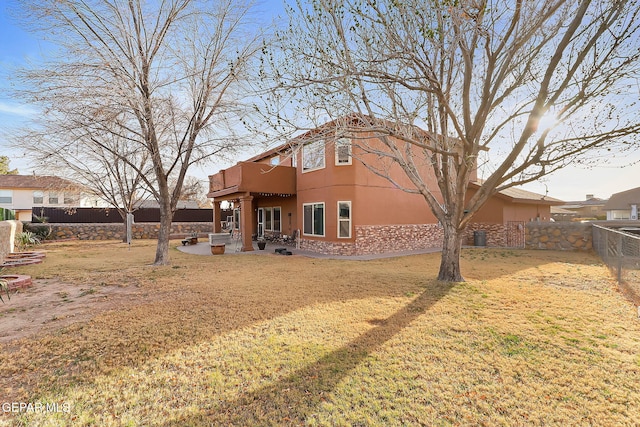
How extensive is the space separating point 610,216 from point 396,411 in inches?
1891

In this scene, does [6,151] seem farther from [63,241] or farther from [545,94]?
[545,94]

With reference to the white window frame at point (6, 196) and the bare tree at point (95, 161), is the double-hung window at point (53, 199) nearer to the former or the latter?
the white window frame at point (6, 196)

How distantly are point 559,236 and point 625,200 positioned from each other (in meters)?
29.6

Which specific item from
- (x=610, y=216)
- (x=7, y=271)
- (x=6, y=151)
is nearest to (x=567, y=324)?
(x=7, y=271)

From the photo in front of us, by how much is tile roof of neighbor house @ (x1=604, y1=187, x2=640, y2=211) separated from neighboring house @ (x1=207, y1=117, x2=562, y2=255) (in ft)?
81.6

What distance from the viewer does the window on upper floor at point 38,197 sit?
109ft

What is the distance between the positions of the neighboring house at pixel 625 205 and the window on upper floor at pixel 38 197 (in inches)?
2395

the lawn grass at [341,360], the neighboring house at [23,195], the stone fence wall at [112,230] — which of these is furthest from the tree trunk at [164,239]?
the neighboring house at [23,195]

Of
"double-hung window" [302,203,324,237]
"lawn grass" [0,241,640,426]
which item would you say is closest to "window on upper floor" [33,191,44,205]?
"double-hung window" [302,203,324,237]

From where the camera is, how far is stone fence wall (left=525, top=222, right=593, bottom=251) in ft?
45.8

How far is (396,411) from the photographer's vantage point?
2.63 m

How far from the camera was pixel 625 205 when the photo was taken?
32719 mm

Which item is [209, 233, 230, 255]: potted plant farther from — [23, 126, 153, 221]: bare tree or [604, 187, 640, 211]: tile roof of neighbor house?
[604, 187, 640, 211]: tile roof of neighbor house

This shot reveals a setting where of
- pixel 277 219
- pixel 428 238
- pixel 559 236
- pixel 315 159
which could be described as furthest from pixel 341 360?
pixel 559 236
